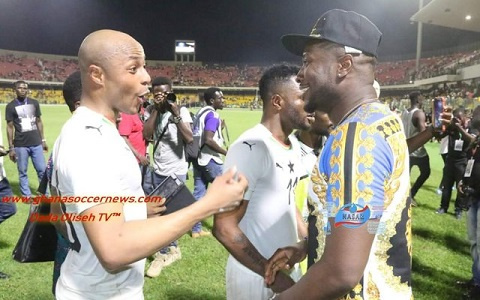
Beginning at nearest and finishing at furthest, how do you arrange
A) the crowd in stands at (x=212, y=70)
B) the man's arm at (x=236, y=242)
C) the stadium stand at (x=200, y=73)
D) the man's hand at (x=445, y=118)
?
1. the man's arm at (x=236, y=242)
2. the man's hand at (x=445, y=118)
3. the stadium stand at (x=200, y=73)
4. the crowd in stands at (x=212, y=70)

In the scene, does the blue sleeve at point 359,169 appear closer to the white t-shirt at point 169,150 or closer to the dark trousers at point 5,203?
the dark trousers at point 5,203

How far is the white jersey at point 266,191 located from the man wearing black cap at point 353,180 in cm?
70

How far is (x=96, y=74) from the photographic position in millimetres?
1966

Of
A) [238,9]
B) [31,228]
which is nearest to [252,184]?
[31,228]

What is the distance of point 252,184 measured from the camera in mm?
2479

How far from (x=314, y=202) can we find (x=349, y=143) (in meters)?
0.36

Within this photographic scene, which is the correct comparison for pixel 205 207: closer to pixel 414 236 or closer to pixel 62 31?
pixel 414 236

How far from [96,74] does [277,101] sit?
1360mm

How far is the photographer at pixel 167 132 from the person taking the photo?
Answer: 601 centimetres

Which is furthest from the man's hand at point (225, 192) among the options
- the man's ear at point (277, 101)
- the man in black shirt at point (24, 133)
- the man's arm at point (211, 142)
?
the man in black shirt at point (24, 133)

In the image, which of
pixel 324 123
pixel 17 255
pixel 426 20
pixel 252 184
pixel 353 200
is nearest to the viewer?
pixel 353 200

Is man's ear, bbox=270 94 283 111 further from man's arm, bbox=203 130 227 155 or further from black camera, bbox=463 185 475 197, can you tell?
man's arm, bbox=203 130 227 155

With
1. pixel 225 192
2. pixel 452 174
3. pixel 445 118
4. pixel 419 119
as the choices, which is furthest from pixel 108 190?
pixel 452 174

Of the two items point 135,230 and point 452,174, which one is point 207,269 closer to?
point 135,230
